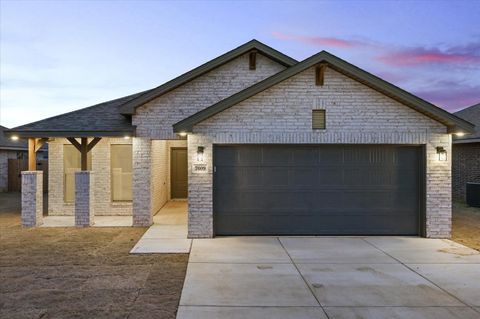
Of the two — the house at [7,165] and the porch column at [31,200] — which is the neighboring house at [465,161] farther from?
the house at [7,165]

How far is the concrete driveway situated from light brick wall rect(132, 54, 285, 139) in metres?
4.24

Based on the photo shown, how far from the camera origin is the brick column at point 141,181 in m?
11.8

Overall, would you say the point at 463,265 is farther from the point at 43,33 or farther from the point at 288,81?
the point at 43,33

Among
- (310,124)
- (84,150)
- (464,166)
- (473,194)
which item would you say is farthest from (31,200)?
(464,166)

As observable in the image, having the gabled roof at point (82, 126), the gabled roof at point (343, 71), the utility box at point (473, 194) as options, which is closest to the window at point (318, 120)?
the gabled roof at point (343, 71)

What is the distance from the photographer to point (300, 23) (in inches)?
874

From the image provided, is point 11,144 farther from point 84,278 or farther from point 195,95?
point 84,278

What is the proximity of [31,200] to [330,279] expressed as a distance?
9477 millimetres

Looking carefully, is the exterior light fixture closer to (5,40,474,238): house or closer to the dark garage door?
(5,40,474,238): house

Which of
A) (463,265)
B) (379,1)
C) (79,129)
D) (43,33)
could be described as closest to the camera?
(463,265)

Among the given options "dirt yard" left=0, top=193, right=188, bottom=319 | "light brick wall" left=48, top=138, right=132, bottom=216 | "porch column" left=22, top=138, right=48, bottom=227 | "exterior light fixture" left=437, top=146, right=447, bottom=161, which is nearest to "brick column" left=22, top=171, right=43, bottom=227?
"porch column" left=22, top=138, right=48, bottom=227


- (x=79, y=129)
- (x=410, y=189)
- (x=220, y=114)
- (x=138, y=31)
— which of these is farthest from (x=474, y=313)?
(x=138, y=31)

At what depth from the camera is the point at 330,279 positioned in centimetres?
657

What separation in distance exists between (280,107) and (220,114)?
62.2 inches
